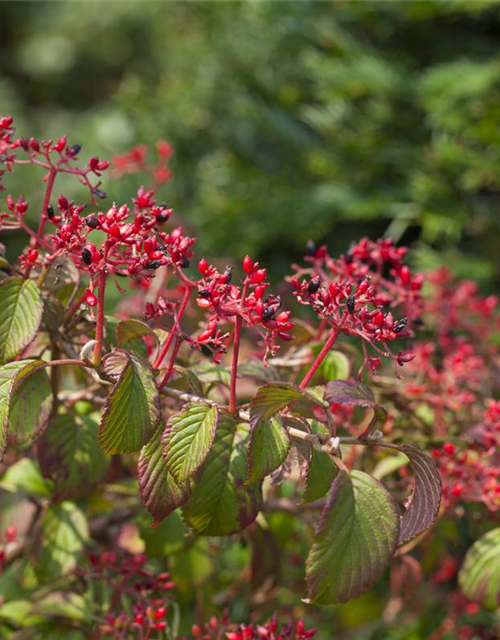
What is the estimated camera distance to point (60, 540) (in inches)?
30.8

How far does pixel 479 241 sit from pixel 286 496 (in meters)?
1.75

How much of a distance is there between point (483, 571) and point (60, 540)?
432 mm

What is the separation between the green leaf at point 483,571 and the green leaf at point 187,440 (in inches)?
15.9

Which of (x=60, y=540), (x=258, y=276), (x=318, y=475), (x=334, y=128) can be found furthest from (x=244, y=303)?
(x=334, y=128)

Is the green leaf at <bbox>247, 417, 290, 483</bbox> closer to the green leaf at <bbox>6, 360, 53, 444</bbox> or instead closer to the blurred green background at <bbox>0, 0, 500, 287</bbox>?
the green leaf at <bbox>6, 360, 53, 444</bbox>

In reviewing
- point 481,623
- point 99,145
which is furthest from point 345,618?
point 99,145

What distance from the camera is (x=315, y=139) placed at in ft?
8.79

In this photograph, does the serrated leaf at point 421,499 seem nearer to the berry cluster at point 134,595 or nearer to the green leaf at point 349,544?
the green leaf at point 349,544

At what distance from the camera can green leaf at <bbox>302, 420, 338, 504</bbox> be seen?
552mm

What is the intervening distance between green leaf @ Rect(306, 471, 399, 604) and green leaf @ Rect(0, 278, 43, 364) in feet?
0.84

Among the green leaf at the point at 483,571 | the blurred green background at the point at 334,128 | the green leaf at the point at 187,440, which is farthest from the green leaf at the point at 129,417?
the blurred green background at the point at 334,128

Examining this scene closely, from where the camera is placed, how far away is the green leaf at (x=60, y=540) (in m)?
0.77

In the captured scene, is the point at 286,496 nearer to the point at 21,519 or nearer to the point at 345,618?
the point at 21,519

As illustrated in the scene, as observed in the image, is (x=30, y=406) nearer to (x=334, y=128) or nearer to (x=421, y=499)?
(x=421, y=499)
